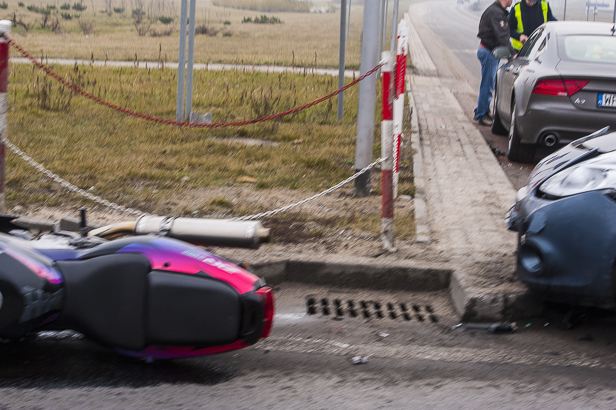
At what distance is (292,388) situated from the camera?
3.06m

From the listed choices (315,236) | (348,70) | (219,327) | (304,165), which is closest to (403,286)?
(315,236)

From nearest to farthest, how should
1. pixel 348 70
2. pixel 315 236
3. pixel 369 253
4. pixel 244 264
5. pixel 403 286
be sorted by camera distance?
pixel 244 264, pixel 403 286, pixel 369 253, pixel 315 236, pixel 348 70

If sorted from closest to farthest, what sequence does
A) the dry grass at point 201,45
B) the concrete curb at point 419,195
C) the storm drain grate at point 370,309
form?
the storm drain grate at point 370,309 → the concrete curb at point 419,195 → the dry grass at point 201,45

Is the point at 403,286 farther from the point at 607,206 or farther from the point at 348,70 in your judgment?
the point at 348,70

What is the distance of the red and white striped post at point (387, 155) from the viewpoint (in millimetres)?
4809

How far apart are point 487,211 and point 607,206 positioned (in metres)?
2.50

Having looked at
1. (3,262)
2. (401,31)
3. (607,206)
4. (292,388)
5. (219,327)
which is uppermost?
(401,31)

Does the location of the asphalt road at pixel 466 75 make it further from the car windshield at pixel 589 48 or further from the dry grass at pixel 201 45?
the dry grass at pixel 201 45

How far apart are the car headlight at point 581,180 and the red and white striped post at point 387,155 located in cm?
109

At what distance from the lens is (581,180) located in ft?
12.4

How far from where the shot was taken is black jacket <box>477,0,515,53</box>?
10.9m

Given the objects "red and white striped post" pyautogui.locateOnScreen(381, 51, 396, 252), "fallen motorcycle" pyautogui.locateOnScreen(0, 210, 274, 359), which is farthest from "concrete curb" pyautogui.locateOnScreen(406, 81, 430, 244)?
"fallen motorcycle" pyautogui.locateOnScreen(0, 210, 274, 359)

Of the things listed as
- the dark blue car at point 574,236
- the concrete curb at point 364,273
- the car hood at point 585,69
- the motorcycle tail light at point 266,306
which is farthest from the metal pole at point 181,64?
the motorcycle tail light at point 266,306

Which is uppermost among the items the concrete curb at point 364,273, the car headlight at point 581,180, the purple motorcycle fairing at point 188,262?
the car headlight at point 581,180
